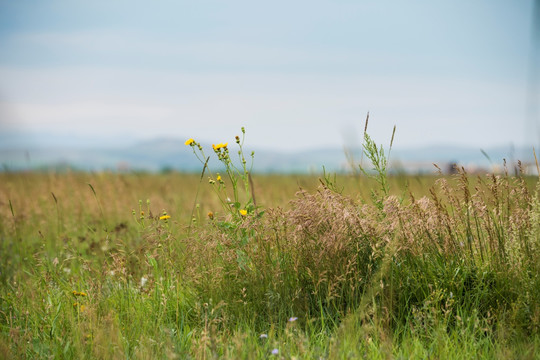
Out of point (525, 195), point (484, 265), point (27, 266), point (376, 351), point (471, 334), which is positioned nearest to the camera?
point (376, 351)

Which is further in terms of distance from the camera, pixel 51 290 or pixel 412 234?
pixel 51 290

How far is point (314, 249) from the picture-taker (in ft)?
11.8

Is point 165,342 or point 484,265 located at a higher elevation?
point 484,265

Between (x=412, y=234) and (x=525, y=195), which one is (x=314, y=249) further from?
(x=525, y=195)

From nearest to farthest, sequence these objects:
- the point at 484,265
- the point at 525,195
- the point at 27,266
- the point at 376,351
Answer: the point at 376,351, the point at 484,265, the point at 525,195, the point at 27,266

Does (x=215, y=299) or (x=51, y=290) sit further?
(x=51, y=290)

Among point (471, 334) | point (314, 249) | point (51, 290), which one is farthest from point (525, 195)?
point (51, 290)

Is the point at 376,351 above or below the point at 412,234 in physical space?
below

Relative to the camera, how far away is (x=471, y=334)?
3.23 metres

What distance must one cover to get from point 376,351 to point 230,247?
134cm

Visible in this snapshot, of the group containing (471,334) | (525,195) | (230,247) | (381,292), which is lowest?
(471,334)

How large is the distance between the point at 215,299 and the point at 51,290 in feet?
5.12

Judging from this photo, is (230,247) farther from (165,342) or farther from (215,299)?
(165,342)

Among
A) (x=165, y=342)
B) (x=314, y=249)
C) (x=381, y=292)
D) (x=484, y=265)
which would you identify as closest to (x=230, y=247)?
(x=314, y=249)
